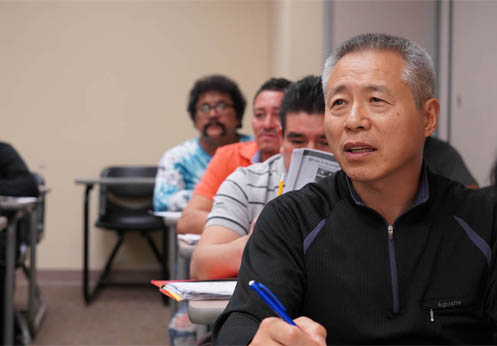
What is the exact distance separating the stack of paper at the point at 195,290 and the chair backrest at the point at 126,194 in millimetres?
3251

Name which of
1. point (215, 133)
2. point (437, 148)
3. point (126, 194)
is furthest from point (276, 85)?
point (126, 194)

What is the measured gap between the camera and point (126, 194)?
14.5ft

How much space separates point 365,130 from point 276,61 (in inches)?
126

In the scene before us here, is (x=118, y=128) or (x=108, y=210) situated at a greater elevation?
(x=118, y=128)

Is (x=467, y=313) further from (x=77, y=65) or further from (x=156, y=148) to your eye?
(x=77, y=65)

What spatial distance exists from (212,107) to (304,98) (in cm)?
158

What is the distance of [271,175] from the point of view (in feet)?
5.32

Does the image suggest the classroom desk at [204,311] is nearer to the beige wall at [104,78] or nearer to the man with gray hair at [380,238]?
the man with gray hair at [380,238]

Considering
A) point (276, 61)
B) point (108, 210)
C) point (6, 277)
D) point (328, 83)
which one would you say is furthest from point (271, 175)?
Result: point (108, 210)

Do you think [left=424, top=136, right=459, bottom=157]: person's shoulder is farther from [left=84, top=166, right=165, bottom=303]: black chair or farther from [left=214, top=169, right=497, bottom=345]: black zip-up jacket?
[left=84, top=166, right=165, bottom=303]: black chair

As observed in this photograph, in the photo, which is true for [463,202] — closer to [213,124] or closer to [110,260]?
[213,124]

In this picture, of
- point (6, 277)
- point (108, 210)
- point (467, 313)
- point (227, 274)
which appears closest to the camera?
point (467, 313)

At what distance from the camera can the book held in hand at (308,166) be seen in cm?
133

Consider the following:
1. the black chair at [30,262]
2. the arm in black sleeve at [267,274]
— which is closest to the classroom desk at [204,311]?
the arm in black sleeve at [267,274]
